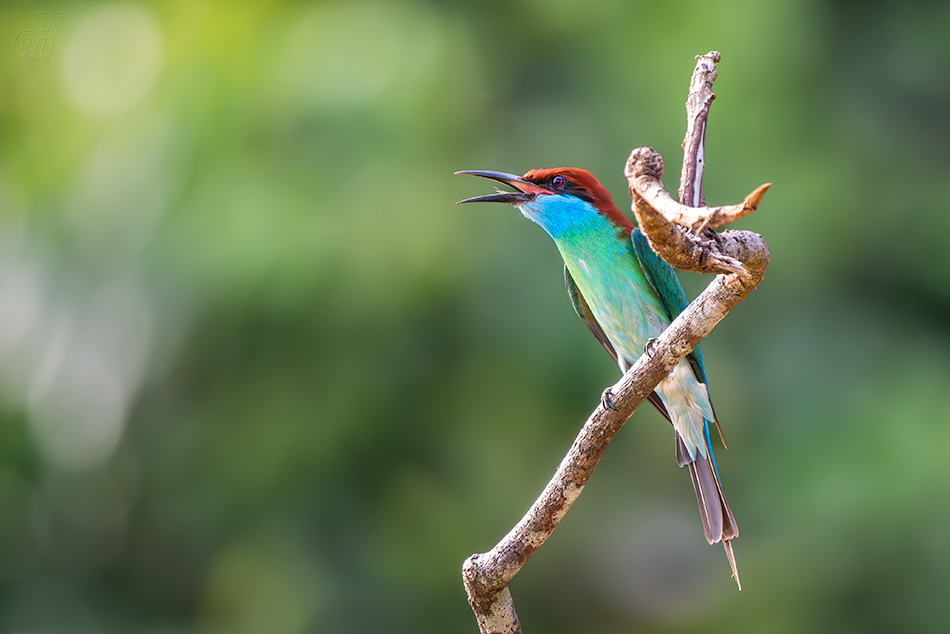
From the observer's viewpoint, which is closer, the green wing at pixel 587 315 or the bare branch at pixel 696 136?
the bare branch at pixel 696 136

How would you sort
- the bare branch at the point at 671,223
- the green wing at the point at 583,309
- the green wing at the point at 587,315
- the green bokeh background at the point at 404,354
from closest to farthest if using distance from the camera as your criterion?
the bare branch at the point at 671,223 → the green wing at the point at 587,315 → the green wing at the point at 583,309 → the green bokeh background at the point at 404,354

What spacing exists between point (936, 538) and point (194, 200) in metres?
5.62

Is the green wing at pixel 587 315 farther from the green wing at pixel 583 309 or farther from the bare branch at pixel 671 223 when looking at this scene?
the bare branch at pixel 671 223

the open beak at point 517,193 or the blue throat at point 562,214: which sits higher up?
the open beak at point 517,193

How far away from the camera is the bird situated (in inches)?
105

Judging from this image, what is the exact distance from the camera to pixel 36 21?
676cm

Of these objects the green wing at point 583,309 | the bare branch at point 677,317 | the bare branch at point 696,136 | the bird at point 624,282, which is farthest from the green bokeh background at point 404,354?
the bare branch at point 696,136

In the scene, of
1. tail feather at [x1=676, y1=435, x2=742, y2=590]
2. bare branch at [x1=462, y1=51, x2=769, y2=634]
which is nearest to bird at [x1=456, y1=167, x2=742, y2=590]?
tail feather at [x1=676, y1=435, x2=742, y2=590]

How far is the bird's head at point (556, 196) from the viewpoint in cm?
266

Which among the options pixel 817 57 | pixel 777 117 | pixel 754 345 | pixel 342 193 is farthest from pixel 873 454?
pixel 342 193

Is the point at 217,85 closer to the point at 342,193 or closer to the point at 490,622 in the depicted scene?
the point at 342,193

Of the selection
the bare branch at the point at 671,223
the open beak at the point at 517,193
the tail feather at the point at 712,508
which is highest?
the open beak at the point at 517,193

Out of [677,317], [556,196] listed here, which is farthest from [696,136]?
[556,196]

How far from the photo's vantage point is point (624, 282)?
9.12 feet
